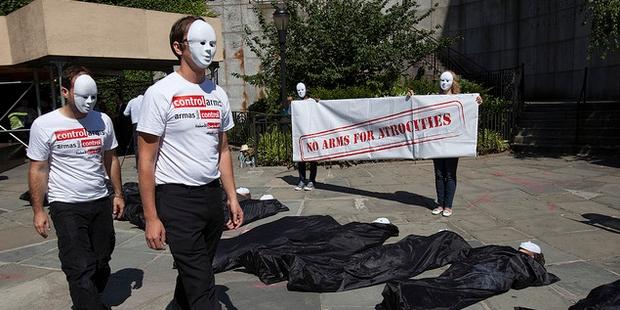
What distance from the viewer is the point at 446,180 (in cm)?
649

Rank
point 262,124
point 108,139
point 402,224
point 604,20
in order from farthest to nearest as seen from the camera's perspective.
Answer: point 262,124, point 604,20, point 402,224, point 108,139

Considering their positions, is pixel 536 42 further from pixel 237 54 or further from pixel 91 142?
pixel 91 142

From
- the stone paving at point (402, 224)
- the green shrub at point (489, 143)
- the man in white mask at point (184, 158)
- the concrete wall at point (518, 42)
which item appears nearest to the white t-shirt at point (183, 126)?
the man in white mask at point (184, 158)

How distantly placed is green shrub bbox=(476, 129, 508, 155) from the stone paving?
0.72m

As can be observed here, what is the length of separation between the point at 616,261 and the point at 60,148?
4986 millimetres

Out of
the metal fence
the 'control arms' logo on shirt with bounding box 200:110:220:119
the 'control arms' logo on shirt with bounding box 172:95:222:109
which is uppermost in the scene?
the 'control arms' logo on shirt with bounding box 172:95:222:109

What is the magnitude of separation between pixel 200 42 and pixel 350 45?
1088cm

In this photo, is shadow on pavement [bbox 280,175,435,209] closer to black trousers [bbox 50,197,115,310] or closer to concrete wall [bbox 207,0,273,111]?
black trousers [bbox 50,197,115,310]

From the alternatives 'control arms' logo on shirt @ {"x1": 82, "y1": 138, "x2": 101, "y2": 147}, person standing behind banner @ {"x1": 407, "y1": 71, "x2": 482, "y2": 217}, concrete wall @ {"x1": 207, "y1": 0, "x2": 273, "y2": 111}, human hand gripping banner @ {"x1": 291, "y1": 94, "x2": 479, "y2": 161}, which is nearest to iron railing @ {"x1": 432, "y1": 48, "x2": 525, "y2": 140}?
human hand gripping banner @ {"x1": 291, "y1": 94, "x2": 479, "y2": 161}

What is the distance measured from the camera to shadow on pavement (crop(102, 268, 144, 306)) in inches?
161

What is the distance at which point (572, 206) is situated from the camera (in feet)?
22.1

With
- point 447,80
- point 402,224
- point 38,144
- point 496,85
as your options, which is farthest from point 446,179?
point 496,85

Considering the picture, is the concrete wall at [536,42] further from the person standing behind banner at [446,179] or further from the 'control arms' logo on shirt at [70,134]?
the 'control arms' logo on shirt at [70,134]

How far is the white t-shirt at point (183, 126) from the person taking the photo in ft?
8.48
